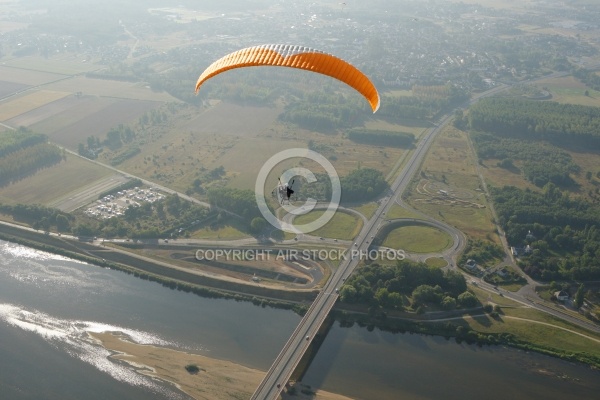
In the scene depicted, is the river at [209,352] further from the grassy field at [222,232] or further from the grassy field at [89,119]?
the grassy field at [89,119]

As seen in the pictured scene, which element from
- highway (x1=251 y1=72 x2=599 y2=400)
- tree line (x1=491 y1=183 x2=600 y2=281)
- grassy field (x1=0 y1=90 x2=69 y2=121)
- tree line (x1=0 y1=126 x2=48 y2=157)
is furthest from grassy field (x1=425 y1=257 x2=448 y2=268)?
grassy field (x1=0 y1=90 x2=69 y2=121)

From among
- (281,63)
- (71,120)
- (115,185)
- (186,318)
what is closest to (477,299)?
(186,318)

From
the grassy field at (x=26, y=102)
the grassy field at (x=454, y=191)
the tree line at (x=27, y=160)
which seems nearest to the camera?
the grassy field at (x=454, y=191)

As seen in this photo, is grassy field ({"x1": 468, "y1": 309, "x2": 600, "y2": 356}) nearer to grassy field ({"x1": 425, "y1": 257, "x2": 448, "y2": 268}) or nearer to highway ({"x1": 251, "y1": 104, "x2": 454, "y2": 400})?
grassy field ({"x1": 425, "y1": 257, "x2": 448, "y2": 268})

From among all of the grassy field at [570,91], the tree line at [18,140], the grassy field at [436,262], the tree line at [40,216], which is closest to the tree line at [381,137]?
the grassy field at [436,262]

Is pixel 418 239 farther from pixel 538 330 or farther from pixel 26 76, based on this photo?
pixel 26 76
